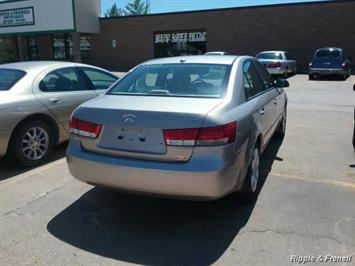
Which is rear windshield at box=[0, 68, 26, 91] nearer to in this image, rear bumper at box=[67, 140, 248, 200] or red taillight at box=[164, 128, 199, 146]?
rear bumper at box=[67, 140, 248, 200]

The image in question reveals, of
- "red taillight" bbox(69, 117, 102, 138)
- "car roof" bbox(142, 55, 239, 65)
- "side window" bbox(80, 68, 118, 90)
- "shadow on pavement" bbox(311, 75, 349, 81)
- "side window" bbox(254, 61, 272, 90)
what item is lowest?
"shadow on pavement" bbox(311, 75, 349, 81)

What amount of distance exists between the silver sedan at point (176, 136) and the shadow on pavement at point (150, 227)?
15.9 inches

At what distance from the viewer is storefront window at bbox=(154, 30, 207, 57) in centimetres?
2930

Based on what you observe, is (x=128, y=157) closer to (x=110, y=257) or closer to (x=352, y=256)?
(x=110, y=257)

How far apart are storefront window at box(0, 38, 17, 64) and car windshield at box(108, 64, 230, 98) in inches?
1351

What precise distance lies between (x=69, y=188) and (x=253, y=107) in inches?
94.4

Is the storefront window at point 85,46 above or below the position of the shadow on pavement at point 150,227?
above

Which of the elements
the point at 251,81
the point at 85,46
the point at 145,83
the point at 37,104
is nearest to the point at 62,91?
the point at 37,104

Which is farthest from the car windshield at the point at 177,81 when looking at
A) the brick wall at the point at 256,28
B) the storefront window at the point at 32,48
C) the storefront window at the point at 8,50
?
the storefront window at the point at 8,50

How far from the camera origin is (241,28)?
1077 inches

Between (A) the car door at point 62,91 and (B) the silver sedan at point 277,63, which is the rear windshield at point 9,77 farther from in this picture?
(B) the silver sedan at point 277,63

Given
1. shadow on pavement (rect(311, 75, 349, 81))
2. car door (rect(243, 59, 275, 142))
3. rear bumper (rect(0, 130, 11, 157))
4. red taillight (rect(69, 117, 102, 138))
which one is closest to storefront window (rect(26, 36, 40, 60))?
shadow on pavement (rect(311, 75, 349, 81))

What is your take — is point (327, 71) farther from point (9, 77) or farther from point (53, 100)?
point (9, 77)

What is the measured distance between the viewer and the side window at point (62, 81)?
6090 millimetres
